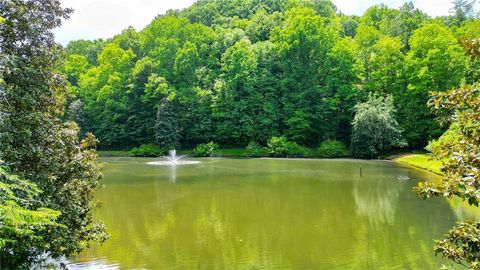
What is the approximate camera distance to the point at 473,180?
432cm

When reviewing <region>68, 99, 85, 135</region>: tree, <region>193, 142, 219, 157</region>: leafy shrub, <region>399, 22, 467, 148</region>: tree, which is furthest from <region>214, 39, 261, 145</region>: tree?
<region>68, 99, 85, 135</region>: tree

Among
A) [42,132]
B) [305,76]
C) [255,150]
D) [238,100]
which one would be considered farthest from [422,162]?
[42,132]

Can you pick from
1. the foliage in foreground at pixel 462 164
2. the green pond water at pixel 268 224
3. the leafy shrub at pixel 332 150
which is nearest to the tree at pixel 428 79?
the leafy shrub at pixel 332 150

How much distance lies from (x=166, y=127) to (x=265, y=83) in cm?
1404

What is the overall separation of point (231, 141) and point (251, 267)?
45.2 metres

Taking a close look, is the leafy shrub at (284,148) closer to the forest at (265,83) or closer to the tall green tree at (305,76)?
the forest at (265,83)

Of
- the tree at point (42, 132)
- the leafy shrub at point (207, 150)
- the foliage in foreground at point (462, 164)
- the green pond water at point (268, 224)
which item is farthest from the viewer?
the leafy shrub at point (207, 150)

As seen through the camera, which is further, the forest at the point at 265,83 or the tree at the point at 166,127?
the tree at the point at 166,127

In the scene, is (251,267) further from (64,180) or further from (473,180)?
(473,180)

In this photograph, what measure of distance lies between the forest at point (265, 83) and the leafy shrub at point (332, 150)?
4297mm

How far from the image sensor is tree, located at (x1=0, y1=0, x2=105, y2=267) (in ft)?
29.3

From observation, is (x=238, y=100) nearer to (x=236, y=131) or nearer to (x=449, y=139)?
(x=236, y=131)

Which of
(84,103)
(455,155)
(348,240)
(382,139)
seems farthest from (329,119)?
(455,155)

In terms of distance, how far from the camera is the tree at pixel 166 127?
181 ft
